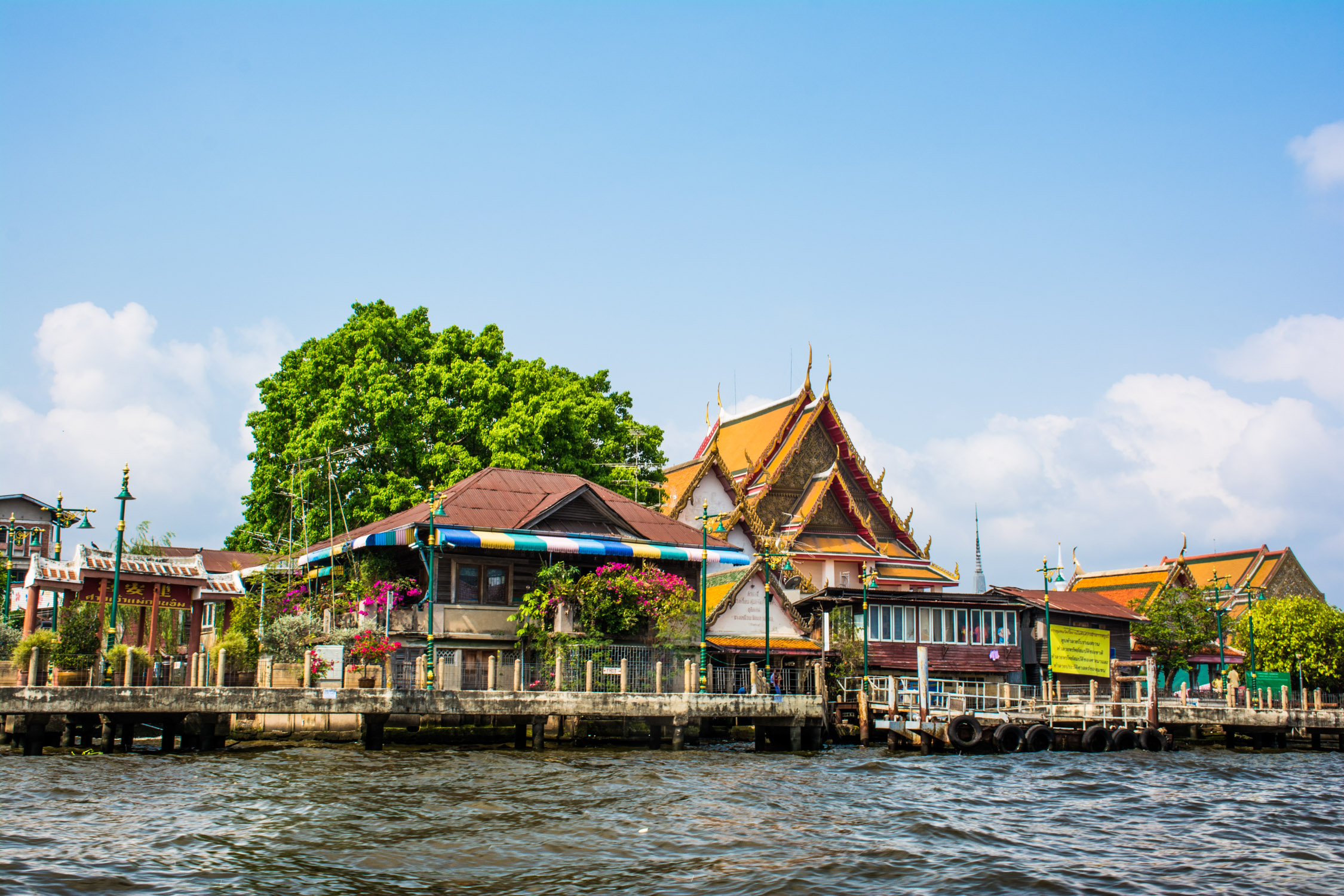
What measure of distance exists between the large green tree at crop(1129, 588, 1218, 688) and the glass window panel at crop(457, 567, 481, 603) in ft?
105

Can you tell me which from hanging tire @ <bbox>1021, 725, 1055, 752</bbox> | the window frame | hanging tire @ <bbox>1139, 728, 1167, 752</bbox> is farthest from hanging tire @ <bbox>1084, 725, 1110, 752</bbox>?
the window frame

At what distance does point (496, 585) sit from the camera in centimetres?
3303

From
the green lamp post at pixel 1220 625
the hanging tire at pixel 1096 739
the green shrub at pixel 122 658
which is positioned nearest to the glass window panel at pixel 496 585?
the green shrub at pixel 122 658

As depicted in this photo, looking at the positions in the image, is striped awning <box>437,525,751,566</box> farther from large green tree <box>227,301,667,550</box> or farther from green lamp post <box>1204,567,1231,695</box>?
green lamp post <box>1204,567,1231,695</box>

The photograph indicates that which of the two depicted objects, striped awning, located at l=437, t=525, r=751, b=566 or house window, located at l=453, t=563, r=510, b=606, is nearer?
striped awning, located at l=437, t=525, r=751, b=566

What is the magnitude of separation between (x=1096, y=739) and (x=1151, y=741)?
1.99 m

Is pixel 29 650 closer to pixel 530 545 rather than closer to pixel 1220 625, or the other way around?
pixel 530 545

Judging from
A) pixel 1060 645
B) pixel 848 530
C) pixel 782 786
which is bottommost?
pixel 782 786

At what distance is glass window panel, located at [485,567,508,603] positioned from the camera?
1294 inches

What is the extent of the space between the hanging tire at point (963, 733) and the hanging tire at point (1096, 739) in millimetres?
4201

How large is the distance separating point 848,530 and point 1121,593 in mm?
16828

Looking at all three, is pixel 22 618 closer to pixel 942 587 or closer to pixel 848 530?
pixel 848 530

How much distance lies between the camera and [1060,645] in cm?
4431

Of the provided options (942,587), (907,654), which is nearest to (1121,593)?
(942,587)
